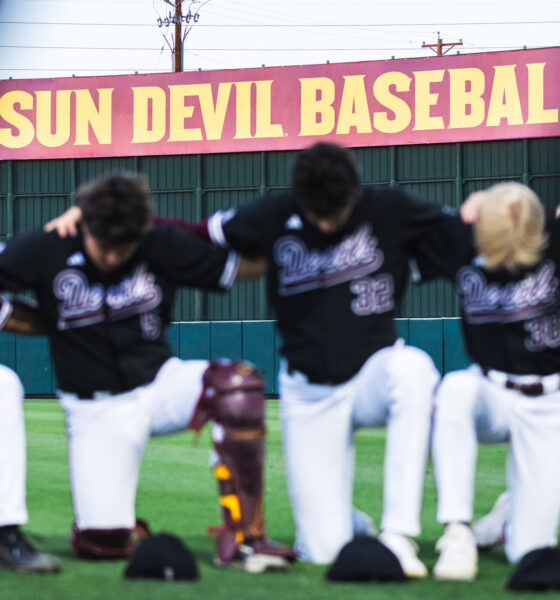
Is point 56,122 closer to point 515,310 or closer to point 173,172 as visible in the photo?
point 173,172

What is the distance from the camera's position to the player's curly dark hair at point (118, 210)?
15.2 feet

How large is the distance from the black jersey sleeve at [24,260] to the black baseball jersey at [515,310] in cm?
176

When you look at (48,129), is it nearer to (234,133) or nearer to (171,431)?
(234,133)

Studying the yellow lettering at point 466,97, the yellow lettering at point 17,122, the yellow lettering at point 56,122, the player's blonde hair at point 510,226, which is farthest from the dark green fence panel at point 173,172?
the player's blonde hair at point 510,226

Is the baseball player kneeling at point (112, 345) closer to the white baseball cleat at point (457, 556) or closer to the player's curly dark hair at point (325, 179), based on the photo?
the player's curly dark hair at point (325, 179)

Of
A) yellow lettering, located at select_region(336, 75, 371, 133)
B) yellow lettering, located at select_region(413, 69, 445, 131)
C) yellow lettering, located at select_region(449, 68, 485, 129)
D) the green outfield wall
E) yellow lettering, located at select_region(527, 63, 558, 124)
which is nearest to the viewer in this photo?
yellow lettering, located at select_region(527, 63, 558, 124)

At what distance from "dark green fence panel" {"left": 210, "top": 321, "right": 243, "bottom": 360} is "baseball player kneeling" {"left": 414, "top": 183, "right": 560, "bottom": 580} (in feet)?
64.6

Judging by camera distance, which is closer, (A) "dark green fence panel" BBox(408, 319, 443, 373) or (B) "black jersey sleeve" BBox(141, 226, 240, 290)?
(B) "black jersey sleeve" BBox(141, 226, 240, 290)

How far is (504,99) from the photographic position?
80.1 feet

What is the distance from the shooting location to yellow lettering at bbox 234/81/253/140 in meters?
25.5

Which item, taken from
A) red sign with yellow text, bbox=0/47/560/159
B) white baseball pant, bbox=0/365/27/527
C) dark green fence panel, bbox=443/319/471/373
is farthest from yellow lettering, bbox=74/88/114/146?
white baseball pant, bbox=0/365/27/527

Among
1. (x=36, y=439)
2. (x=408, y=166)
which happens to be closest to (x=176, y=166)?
(x=408, y=166)

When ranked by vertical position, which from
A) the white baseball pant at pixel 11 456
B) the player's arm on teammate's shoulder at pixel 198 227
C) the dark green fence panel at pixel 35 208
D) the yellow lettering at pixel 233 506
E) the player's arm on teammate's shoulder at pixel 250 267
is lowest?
the yellow lettering at pixel 233 506

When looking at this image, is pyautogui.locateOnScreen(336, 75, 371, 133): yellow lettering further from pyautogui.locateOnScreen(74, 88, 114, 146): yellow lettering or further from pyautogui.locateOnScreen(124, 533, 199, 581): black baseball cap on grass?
pyautogui.locateOnScreen(124, 533, 199, 581): black baseball cap on grass
